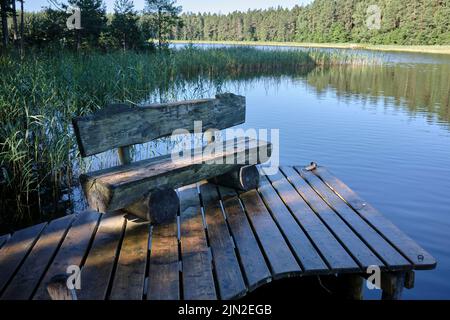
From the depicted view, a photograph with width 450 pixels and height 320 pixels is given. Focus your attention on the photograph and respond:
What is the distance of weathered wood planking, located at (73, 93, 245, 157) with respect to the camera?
250 cm

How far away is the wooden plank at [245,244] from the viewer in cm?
206

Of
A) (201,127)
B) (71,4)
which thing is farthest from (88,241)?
(71,4)

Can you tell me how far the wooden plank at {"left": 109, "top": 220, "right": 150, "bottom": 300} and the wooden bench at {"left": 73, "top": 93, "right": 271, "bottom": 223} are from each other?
12 centimetres

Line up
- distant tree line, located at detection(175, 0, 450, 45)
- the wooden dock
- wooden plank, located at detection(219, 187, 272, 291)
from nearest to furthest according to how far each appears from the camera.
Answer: the wooden dock → wooden plank, located at detection(219, 187, 272, 291) → distant tree line, located at detection(175, 0, 450, 45)

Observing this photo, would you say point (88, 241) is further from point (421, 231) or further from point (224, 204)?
point (421, 231)

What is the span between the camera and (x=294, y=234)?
257 centimetres

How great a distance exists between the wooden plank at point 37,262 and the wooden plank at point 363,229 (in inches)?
73.2

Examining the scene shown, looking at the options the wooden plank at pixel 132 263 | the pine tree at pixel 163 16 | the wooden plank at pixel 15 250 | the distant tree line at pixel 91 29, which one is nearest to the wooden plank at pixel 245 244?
the wooden plank at pixel 132 263

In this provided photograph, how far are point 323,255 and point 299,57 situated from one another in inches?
705

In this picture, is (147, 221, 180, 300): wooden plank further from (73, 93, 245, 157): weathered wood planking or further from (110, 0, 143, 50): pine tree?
(110, 0, 143, 50): pine tree

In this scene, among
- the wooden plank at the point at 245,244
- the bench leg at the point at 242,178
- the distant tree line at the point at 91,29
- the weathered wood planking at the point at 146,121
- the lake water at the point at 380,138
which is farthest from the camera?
the distant tree line at the point at 91,29

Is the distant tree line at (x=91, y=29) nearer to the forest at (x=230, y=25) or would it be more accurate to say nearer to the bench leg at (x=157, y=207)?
the forest at (x=230, y=25)

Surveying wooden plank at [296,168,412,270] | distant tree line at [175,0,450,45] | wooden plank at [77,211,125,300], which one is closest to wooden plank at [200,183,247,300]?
wooden plank at [77,211,125,300]

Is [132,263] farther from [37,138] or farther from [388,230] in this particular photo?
[37,138]
